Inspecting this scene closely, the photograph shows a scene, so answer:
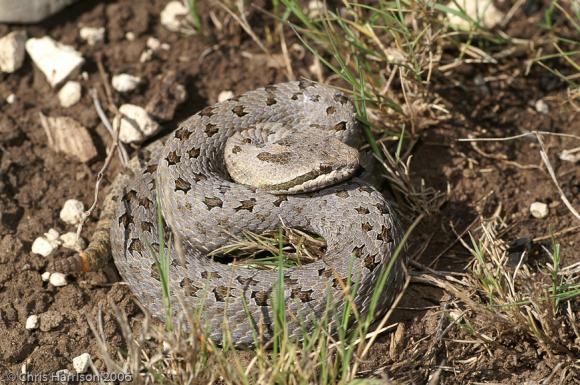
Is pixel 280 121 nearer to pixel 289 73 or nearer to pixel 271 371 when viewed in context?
pixel 289 73

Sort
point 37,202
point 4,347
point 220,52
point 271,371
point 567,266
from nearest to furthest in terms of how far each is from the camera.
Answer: point 271,371 < point 4,347 < point 567,266 < point 37,202 < point 220,52

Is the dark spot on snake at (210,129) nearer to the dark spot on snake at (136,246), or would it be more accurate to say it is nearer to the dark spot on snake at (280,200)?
the dark spot on snake at (280,200)

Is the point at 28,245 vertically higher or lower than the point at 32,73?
lower

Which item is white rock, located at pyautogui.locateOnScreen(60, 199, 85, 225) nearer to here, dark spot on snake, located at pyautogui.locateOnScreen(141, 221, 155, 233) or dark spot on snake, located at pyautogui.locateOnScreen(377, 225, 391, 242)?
dark spot on snake, located at pyautogui.locateOnScreen(141, 221, 155, 233)

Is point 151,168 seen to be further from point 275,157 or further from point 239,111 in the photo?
point 275,157

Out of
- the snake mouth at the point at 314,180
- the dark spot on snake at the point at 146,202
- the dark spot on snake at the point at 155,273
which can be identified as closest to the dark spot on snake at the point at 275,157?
the snake mouth at the point at 314,180

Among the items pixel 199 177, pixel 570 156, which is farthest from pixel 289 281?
pixel 570 156

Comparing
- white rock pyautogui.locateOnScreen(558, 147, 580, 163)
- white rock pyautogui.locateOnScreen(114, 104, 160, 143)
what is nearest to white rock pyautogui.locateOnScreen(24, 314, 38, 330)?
white rock pyautogui.locateOnScreen(114, 104, 160, 143)

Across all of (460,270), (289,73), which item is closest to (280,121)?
(289,73)
